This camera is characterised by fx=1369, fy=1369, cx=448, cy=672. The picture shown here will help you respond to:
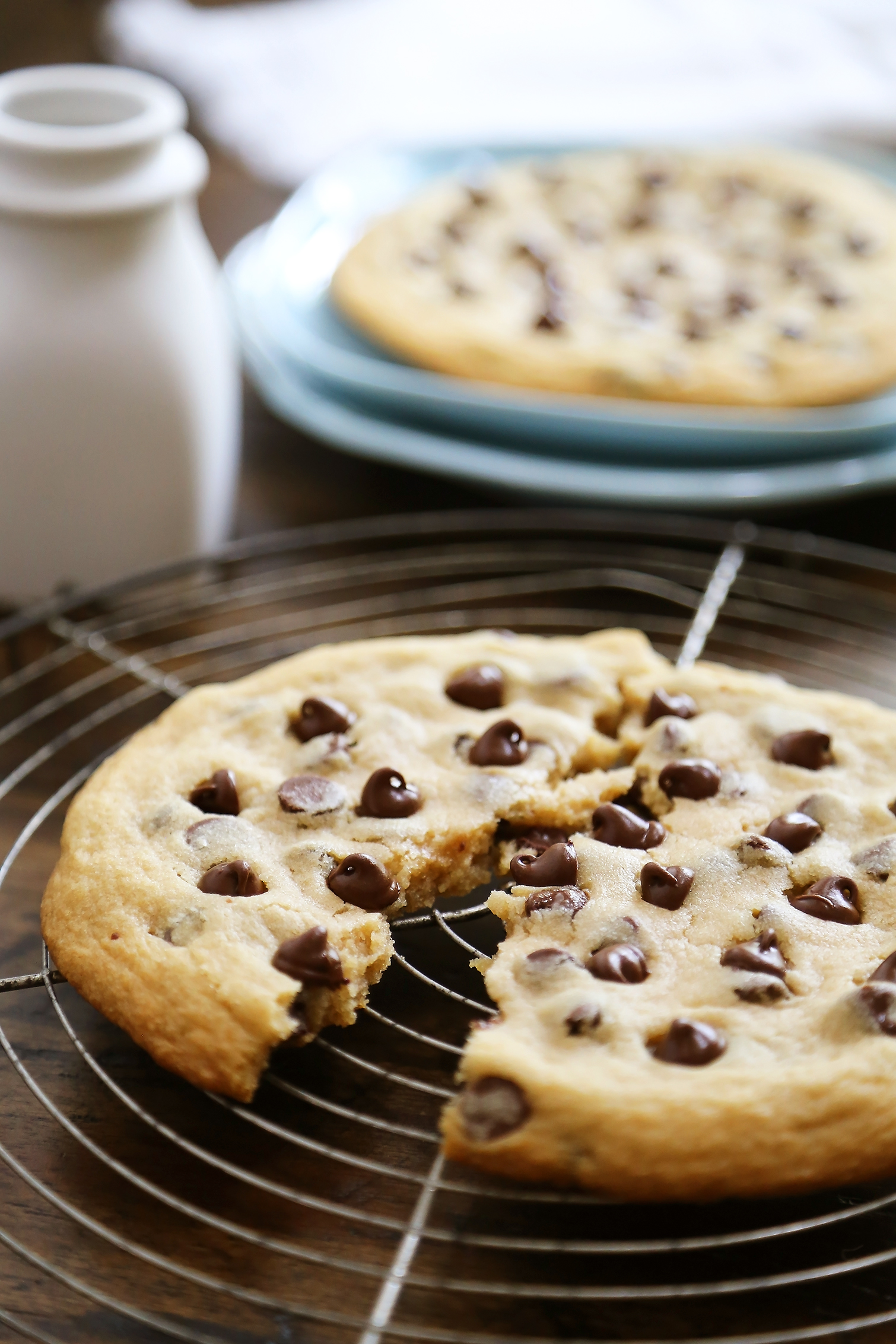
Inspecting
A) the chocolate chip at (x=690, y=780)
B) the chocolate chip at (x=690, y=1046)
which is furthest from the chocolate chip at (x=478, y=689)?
the chocolate chip at (x=690, y=1046)

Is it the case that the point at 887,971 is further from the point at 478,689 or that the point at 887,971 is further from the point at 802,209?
the point at 802,209

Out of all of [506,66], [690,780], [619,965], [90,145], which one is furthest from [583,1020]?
[506,66]

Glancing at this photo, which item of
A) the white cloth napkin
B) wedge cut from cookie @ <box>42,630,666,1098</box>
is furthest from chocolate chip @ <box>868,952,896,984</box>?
the white cloth napkin

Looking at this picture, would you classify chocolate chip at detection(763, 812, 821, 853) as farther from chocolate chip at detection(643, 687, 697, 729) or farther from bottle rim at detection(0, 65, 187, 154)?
bottle rim at detection(0, 65, 187, 154)

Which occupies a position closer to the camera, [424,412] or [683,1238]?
[683,1238]

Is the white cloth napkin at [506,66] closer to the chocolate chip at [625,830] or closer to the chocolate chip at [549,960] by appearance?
the chocolate chip at [625,830]

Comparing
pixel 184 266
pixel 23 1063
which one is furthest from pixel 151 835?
pixel 184 266

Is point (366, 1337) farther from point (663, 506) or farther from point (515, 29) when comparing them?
point (515, 29)

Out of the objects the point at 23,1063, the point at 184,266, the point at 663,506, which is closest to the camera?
the point at 23,1063
